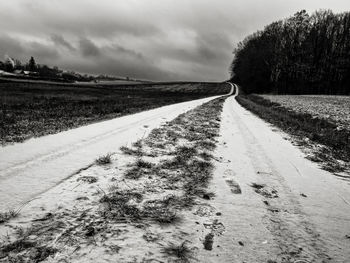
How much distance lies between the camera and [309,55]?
54.8 m

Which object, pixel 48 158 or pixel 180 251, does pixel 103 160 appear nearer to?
pixel 48 158

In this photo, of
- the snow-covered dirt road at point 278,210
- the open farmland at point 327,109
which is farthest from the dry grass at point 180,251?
the open farmland at point 327,109

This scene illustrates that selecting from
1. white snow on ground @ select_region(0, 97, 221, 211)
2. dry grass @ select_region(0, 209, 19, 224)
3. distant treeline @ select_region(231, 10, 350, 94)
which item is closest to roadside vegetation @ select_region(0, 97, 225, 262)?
dry grass @ select_region(0, 209, 19, 224)

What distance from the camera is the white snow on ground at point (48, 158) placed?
3377mm

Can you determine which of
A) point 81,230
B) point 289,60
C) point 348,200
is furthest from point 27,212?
point 289,60

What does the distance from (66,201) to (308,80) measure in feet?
214

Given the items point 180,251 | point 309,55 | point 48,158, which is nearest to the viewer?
point 180,251

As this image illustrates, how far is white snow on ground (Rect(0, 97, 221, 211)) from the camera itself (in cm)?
338

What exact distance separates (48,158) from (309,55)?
2484 inches

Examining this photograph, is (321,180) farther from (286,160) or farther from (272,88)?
(272,88)

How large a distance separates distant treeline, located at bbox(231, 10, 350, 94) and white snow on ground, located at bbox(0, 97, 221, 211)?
57544 millimetres

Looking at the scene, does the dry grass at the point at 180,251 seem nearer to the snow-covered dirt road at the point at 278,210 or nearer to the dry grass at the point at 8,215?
the snow-covered dirt road at the point at 278,210

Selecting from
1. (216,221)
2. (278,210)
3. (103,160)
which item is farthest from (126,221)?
(103,160)

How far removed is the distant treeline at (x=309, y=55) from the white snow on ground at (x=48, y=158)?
57544 millimetres
